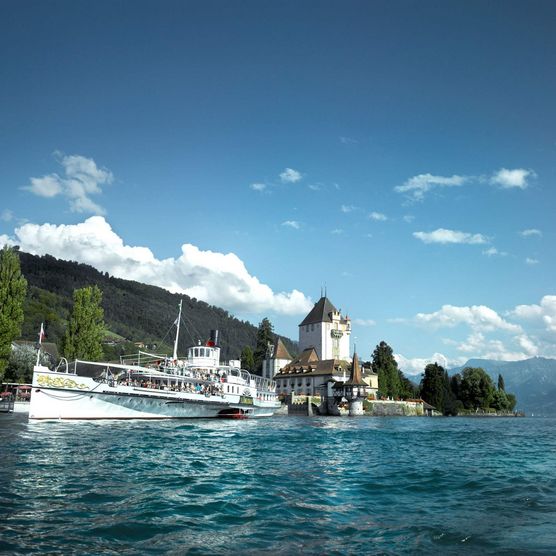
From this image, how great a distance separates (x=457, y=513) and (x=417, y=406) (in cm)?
10765

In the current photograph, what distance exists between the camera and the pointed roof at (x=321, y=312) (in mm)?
132125

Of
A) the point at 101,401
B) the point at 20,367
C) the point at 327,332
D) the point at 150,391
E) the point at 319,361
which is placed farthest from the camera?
the point at 327,332

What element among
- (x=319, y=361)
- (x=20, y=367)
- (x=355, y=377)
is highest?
(x=319, y=361)

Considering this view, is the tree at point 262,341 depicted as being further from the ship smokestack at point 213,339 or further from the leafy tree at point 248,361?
the ship smokestack at point 213,339

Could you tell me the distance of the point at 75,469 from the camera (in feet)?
58.5

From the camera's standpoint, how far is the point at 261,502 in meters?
13.8

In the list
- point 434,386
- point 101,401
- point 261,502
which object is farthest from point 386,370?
point 261,502

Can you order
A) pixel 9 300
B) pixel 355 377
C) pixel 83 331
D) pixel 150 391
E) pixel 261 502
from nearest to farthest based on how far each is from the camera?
pixel 261 502 → pixel 150 391 → pixel 9 300 → pixel 83 331 → pixel 355 377

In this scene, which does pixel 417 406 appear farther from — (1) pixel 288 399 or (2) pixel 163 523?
(2) pixel 163 523

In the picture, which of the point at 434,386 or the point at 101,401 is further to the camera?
the point at 434,386

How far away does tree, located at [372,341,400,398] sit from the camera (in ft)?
389

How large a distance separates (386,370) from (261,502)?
113 meters

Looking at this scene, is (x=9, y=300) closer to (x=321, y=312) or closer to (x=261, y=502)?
(x=261, y=502)

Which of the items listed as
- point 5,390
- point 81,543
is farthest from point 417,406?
point 81,543
